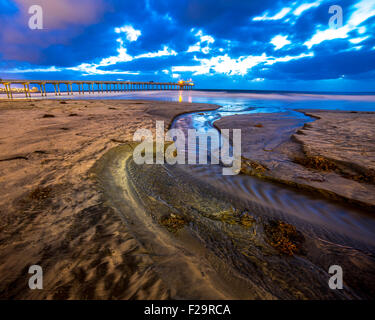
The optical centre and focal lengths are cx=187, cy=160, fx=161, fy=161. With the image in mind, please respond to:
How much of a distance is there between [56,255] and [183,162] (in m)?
4.87

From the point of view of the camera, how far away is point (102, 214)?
319 cm

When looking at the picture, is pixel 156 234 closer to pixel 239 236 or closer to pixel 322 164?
pixel 239 236

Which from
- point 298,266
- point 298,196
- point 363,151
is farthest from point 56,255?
point 363,151
